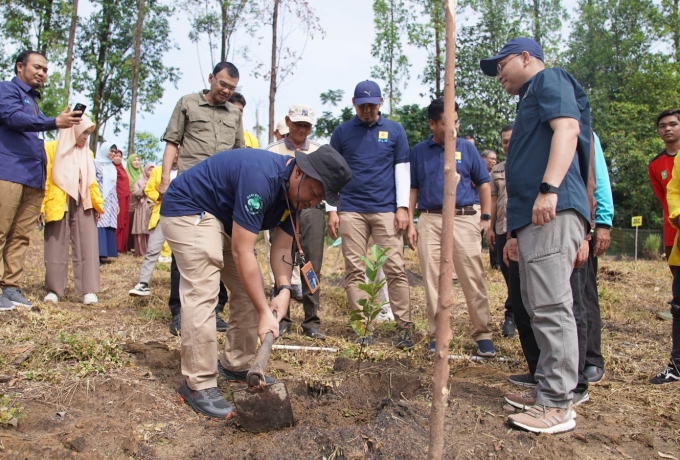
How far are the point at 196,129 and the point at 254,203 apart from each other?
6.83 feet

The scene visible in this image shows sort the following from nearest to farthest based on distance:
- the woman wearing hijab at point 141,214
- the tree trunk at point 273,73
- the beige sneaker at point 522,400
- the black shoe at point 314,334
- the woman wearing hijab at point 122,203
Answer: the beige sneaker at point 522,400 < the black shoe at point 314,334 < the woman wearing hijab at point 141,214 < the woman wearing hijab at point 122,203 < the tree trunk at point 273,73

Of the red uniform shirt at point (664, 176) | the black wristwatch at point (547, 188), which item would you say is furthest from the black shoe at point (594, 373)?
the black wristwatch at point (547, 188)

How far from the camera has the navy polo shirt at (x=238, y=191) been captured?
281 cm

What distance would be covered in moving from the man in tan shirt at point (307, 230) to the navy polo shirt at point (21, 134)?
1983 millimetres

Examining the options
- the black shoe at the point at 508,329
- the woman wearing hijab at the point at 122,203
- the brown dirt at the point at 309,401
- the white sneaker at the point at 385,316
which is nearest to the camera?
the brown dirt at the point at 309,401

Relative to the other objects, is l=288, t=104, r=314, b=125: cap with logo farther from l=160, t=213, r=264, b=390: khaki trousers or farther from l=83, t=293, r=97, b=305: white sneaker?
l=83, t=293, r=97, b=305: white sneaker

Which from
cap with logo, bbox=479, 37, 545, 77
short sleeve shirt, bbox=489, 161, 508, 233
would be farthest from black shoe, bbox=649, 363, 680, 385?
cap with logo, bbox=479, 37, 545, 77

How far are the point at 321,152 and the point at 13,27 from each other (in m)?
23.8

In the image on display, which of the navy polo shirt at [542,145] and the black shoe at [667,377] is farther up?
the navy polo shirt at [542,145]

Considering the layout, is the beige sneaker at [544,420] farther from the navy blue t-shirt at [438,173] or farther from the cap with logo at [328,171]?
the navy blue t-shirt at [438,173]

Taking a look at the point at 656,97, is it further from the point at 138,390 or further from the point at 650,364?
the point at 138,390

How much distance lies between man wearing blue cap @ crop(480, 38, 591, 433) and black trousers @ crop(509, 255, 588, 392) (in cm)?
35

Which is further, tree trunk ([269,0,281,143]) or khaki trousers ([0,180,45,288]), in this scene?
tree trunk ([269,0,281,143])

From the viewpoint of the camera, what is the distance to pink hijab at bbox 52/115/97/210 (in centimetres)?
520
